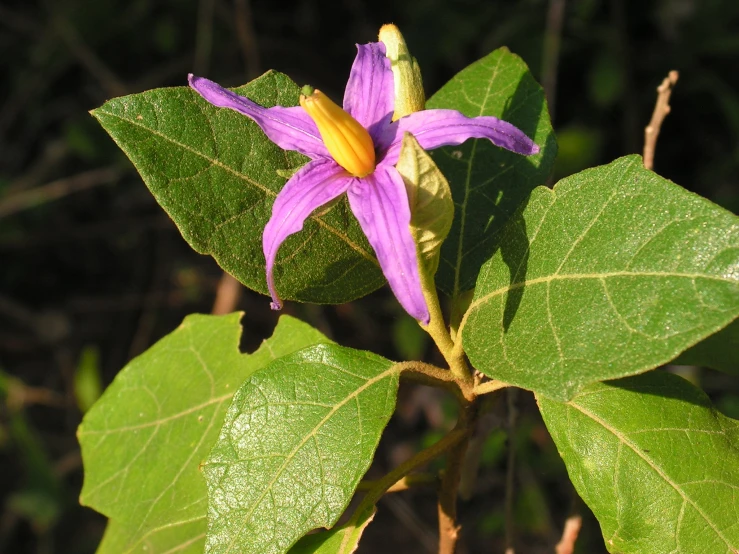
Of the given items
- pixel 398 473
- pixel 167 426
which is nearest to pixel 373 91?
pixel 398 473

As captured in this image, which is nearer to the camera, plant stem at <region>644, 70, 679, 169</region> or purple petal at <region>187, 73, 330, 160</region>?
purple petal at <region>187, 73, 330, 160</region>

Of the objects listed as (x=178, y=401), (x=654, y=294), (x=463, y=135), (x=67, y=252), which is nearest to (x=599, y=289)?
(x=654, y=294)

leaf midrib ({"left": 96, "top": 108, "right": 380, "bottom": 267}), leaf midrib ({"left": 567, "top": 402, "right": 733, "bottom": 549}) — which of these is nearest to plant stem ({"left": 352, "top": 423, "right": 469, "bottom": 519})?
leaf midrib ({"left": 567, "top": 402, "right": 733, "bottom": 549})

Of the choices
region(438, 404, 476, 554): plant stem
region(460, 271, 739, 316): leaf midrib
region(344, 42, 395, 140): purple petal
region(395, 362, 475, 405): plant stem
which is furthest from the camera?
region(438, 404, 476, 554): plant stem

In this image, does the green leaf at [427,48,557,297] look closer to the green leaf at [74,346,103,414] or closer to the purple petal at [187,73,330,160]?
the purple petal at [187,73,330,160]

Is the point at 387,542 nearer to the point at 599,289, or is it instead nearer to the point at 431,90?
the point at 431,90

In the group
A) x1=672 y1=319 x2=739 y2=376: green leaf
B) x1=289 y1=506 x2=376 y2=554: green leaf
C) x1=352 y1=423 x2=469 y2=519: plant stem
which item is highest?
x1=672 y1=319 x2=739 y2=376: green leaf
